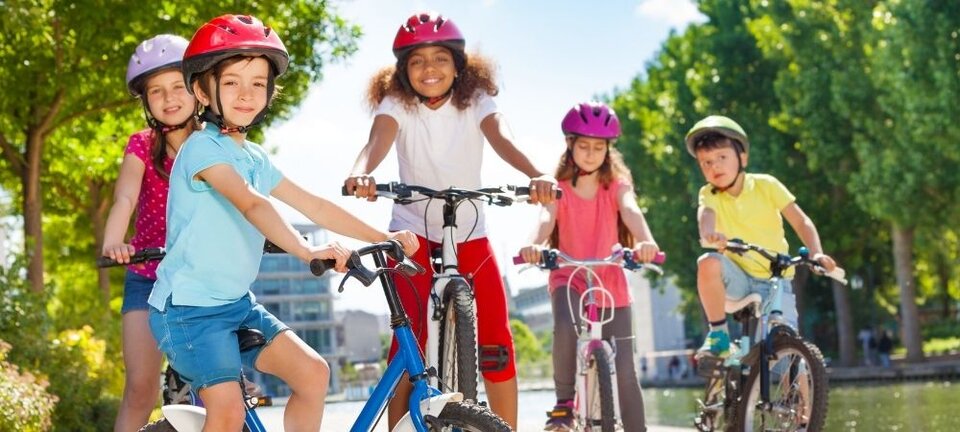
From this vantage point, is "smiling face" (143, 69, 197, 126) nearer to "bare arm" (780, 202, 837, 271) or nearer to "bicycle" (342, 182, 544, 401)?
"bicycle" (342, 182, 544, 401)

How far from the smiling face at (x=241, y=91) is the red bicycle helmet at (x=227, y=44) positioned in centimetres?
5

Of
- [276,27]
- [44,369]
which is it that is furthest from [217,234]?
[276,27]

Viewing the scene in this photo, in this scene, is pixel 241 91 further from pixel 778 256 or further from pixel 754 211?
pixel 754 211

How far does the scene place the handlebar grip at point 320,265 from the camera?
4302 mm

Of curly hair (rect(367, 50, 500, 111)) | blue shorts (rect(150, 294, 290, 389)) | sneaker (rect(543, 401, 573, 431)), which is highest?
curly hair (rect(367, 50, 500, 111))

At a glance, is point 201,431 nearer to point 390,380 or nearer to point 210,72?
point 390,380

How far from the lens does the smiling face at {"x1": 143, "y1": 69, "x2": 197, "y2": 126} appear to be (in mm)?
6289

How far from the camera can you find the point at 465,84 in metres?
6.62

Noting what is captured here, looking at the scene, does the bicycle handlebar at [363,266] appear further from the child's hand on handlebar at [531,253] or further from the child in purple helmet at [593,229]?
the child in purple helmet at [593,229]

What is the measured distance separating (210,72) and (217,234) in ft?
1.78

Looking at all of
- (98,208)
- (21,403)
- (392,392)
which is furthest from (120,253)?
(98,208)

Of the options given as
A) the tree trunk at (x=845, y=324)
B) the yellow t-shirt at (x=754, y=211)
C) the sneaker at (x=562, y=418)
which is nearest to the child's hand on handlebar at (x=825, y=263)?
the yellow t-shirt at (x=754, y=211)

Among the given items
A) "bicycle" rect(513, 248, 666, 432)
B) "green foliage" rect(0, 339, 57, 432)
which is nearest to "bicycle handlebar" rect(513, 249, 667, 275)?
"bicycle" rect(513, 248, 666, 432)

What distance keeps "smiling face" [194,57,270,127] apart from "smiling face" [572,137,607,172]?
3.38 m
